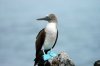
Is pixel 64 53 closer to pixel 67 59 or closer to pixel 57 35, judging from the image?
pixel 67 59

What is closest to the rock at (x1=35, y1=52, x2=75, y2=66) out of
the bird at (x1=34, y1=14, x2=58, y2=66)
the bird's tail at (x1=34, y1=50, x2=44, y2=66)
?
the bird's tail at (x1=34, y1=50, x2=44, y2=66)

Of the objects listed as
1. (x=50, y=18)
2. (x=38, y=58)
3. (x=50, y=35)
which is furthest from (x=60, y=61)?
(x=50, y=18)

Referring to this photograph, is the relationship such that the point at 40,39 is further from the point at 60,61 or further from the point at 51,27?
the point at 60,61

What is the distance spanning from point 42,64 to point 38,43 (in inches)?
35.6

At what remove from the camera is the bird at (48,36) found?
10.4m

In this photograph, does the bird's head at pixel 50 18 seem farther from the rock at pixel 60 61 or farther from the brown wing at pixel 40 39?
the rock at pixel 60 61

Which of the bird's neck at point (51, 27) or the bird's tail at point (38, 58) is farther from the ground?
the bird's neck at point (51, 27)

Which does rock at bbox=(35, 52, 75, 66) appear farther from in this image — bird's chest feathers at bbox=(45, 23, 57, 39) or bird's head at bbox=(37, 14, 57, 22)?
bird's head at bbox=(37, 14, 57, 22)

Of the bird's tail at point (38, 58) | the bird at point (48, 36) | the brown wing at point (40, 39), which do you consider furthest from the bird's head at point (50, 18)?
the bird's tail at point (38, 58)

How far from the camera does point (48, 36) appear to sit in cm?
1050

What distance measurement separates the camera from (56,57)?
984 cm

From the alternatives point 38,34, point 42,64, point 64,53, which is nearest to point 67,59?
point 64,53

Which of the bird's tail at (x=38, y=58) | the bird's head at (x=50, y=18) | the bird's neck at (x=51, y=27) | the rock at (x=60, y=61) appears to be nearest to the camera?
the rock at (x=60, y=61)

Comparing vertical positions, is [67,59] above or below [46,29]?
below
